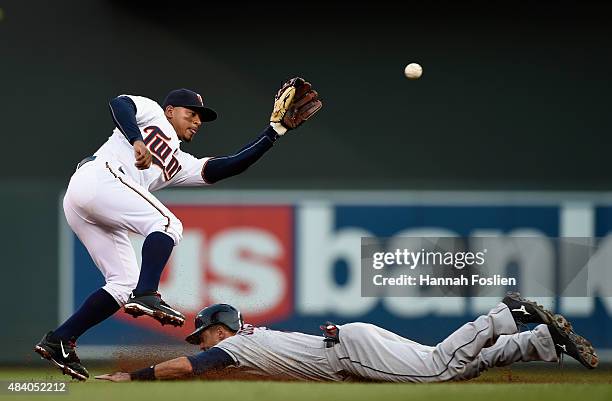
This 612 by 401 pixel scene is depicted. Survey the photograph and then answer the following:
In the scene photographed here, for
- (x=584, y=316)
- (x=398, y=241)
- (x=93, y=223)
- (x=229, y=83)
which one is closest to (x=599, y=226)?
(x=584, y=316)

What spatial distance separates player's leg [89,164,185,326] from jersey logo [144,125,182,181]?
0.56 ft

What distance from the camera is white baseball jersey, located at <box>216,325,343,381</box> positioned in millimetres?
5621

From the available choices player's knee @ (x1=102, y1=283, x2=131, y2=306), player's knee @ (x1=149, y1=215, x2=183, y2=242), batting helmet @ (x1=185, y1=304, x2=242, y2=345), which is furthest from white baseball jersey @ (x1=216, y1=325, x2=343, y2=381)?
player's knee @ (x1=149, y1=215, x2=183, y2=242)

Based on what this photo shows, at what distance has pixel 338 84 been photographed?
948 cm

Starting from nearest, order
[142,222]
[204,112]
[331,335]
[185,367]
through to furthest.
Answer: [142,222], [185,367], [331,335], [204,112]

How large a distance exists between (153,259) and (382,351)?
1.08 metres

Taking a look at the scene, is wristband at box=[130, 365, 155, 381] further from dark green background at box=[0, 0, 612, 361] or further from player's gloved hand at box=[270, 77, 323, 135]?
dark green background at box=[0, 0, 612, 361]

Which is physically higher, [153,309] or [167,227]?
[167,227]

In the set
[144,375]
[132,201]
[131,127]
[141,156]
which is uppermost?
[131,127]

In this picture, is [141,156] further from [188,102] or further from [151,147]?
[188,102]

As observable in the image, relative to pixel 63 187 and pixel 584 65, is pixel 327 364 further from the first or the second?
pixel 584 65

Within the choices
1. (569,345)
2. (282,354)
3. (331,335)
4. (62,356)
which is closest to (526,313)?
(569,345)

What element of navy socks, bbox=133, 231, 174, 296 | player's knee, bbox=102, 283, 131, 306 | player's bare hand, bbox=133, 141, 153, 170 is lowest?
player's knee, bbox=102, 283, 131, 306

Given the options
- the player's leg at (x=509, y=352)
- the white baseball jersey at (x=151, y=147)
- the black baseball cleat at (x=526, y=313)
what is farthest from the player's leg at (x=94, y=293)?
the black baseball cleat at (x=526, y=313)
